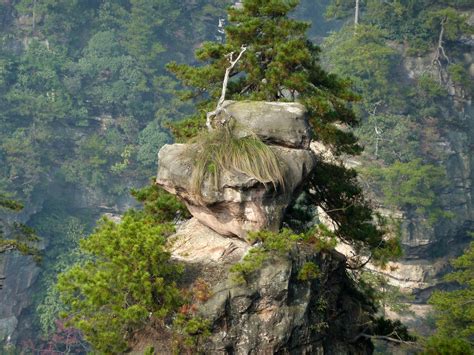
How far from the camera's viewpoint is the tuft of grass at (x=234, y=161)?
10375mm

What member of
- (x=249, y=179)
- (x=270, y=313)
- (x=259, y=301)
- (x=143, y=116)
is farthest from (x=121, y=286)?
(x=143, y=116)

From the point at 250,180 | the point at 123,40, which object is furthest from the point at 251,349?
the point at 123,40

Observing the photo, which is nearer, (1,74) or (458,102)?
(458,102)

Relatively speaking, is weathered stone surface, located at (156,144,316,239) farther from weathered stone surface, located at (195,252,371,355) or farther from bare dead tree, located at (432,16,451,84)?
bare dead tree, located at (432,16,451,84)

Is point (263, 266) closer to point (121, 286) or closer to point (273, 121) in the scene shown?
point (121, 286)

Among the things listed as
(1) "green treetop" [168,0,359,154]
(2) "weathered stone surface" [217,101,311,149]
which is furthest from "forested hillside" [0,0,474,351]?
(2) "weathered stone surface" [217,101,311,149]

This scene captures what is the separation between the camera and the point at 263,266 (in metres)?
10.0

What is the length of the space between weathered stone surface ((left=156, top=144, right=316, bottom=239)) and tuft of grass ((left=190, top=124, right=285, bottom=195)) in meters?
0.08

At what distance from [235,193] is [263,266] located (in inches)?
40.9

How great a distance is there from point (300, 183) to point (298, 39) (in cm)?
318

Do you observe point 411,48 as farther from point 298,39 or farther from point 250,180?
point 250,180

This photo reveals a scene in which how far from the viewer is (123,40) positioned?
171ft

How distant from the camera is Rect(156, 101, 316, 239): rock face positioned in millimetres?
10422

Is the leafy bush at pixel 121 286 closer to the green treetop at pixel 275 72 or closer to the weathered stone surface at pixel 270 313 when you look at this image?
the weathered stone surface at pixel 270 313
